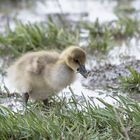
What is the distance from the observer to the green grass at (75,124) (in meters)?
4.35

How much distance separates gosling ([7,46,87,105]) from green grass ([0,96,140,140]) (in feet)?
1.62

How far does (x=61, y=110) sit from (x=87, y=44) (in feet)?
9.41

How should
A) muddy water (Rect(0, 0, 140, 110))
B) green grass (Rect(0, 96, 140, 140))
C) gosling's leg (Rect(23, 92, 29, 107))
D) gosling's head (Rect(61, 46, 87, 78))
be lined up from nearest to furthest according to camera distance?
green grass (Rect(0, 96, 140, 140)) < gosling's head (Rect(61, 46, 87, 78)) < gosling's leg (Rect(23, 92, 29, 107)) < muddy water (Rect(0, 0, 140, 110))

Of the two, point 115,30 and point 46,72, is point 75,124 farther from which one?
point 115,30

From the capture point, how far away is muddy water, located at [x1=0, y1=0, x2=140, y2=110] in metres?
6.09

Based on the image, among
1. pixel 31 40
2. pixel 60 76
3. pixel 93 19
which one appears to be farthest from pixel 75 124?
pixel 93 19

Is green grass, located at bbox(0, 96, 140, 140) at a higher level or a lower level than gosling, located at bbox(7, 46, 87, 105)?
lower

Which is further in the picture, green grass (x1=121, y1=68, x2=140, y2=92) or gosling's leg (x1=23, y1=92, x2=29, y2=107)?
green grass (x1=121, y1=68, x2=140, y2=92)

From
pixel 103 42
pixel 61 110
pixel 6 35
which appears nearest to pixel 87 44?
pixel 103 42

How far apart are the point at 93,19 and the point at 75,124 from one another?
4865mm

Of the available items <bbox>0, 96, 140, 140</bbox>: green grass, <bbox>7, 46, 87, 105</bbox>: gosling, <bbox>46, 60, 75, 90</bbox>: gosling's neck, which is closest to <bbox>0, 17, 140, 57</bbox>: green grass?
<bbox>7, 46, 87, 105</bbox>: gosling

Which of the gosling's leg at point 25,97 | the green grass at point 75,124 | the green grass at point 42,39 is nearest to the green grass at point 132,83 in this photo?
the gosling's leg at point 25,97

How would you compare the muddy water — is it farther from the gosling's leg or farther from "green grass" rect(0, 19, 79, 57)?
"green grass" rect(0, 19, 79, 57)

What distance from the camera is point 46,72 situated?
207 inches
